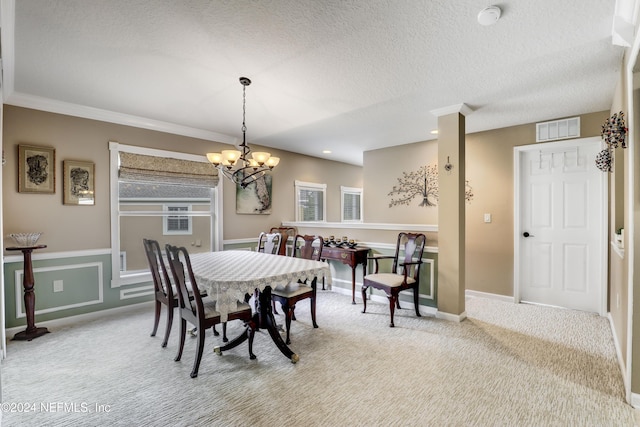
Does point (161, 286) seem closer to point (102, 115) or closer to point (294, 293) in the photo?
A: point (294, 293)

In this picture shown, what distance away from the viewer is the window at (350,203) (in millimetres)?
7349

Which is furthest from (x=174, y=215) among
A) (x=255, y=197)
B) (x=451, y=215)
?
(x=451, y=215)

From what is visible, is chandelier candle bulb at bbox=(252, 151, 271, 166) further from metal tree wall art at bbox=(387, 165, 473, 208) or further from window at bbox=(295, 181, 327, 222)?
metal tree wall art at bbox=(387, 165, 473, 208)

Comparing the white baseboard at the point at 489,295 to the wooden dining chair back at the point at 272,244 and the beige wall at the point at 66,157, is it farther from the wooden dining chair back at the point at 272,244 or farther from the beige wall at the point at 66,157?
the beige wall at the point at 66,157

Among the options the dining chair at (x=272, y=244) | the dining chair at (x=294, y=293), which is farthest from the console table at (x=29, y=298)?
the dining chair at (x=294, y=293)

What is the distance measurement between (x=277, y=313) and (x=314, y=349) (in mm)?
1011

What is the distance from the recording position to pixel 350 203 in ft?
25.2

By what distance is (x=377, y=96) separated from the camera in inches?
125

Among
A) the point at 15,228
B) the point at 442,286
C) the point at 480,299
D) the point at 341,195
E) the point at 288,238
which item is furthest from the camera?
the point at 341,195

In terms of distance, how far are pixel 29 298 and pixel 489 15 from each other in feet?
15.1

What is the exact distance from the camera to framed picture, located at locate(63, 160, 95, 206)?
11.1ft

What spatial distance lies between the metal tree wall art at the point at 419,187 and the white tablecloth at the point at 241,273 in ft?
9.77

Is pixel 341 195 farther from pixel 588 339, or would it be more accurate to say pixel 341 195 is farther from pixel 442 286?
pixel 588 339

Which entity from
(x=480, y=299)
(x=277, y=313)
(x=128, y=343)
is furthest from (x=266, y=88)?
(x=480, y=299)
